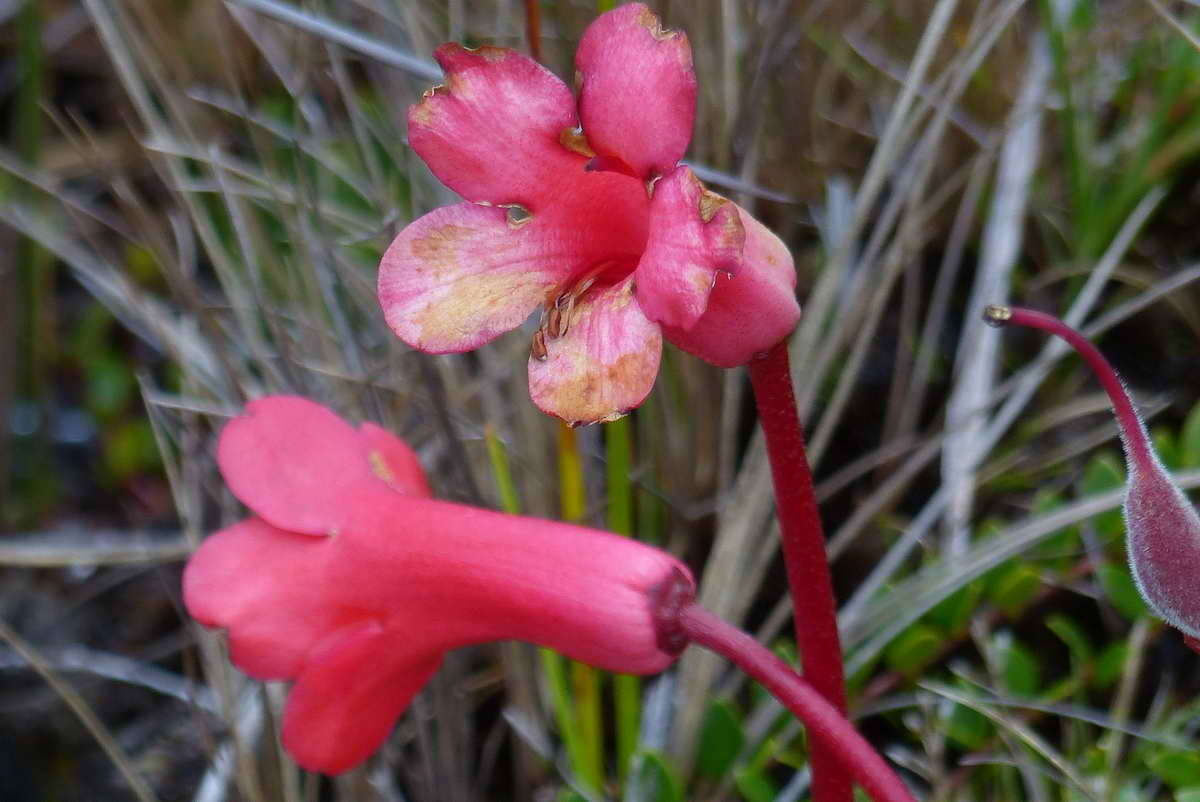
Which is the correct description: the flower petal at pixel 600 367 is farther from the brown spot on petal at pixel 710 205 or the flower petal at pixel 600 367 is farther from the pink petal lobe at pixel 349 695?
the pink petal lobe at pixel 349 695

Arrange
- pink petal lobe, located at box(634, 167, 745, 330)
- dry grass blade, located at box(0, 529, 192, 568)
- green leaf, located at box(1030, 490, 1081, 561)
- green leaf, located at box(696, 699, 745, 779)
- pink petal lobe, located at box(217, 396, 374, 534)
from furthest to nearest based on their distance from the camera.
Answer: dry grass blade, located at box(0, 529, 192, 568) < green leaf, located at box(1030, 490, 1081, 561) < green leaf, located at box(696, 699, 745, 779) < pink petal lobe, located at box(217, 396, 374, 534) < pink petal lobe, located at box(634, 167, 745, 330)

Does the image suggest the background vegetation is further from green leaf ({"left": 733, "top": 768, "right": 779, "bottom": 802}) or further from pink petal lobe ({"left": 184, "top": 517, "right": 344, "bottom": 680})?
pink petal lobe ({"left": 184, "top": 517, "right": 344, "bottom": 680})

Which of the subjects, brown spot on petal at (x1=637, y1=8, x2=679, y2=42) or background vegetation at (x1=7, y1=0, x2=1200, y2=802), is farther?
background vegetation at (x1=7, y1=0, x2=1200, y2=802)

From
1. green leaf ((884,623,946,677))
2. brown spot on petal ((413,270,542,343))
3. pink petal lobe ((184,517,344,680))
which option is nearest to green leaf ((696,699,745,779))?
green leaf ((884,623,946,677))

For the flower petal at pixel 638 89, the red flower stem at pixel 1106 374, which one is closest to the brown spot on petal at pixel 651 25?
the flower petal at pixel 638 89

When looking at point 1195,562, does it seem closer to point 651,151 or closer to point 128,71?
point 651,151

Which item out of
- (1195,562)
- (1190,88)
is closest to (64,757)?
(1195,562)
